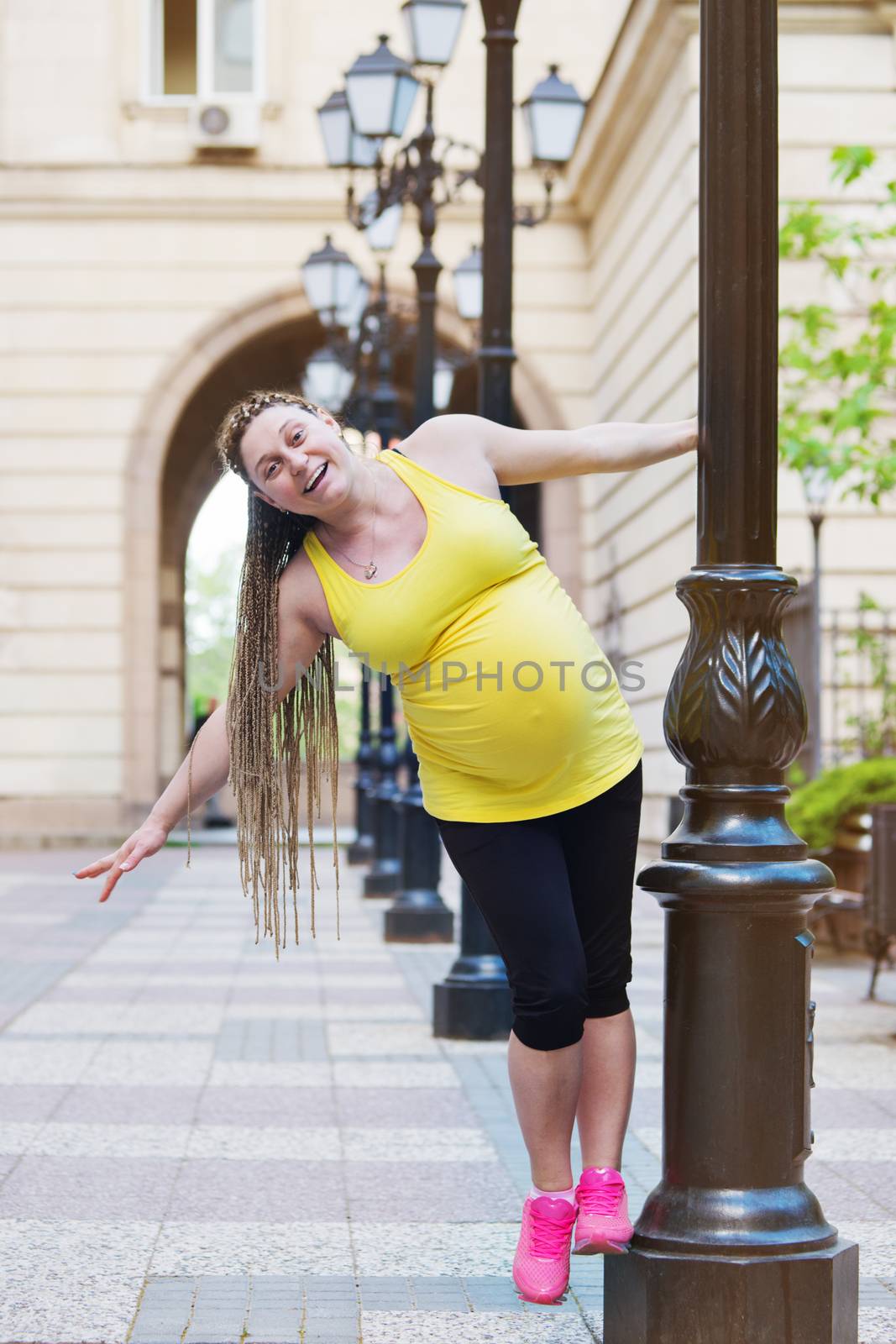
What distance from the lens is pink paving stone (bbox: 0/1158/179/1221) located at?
4.71 meters

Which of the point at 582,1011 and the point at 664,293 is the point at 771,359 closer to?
the point at 582,1011

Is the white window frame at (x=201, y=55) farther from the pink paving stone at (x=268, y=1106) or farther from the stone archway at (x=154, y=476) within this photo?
the pink paving stone at (x=268, y=1106)

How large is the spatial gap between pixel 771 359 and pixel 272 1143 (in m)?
2.98

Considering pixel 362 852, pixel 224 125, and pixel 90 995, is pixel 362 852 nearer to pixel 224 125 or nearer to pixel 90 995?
pixel 224 125

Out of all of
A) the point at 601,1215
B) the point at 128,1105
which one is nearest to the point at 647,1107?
the point at 128,1105

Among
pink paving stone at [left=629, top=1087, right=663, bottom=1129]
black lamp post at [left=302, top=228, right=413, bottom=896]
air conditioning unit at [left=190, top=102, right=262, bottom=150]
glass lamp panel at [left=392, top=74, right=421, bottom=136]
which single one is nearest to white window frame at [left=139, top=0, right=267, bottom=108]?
air conditioning unit at [left=190, top=102, right=262, bottom=150]

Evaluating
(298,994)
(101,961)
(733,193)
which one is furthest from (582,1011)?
(101,961)

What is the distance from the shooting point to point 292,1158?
Answer: 538cm

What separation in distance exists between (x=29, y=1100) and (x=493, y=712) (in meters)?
3.18

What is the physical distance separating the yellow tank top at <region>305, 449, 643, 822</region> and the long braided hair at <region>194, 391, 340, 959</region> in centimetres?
16

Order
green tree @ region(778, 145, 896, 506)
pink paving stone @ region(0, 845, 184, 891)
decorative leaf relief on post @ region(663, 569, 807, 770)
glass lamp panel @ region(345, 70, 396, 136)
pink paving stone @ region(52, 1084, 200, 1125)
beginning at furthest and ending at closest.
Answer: pink paving stone @ region(0, 845, 184, 891) → glass lamp panel @ region(345, 70, 396, 136) → green tree @ region(778, 145, 896, 506) → pink paving stone @ region(52, 1084, 200, 1125) → decorative leaf relief on post @ region(663, 569, 807, 770)

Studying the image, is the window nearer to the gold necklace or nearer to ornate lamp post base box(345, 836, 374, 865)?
ornate lamp post base box(345, 836, 374, 865)

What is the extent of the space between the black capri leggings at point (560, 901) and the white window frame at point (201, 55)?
2223 cm

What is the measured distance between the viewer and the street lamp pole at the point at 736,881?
11.2 feet
